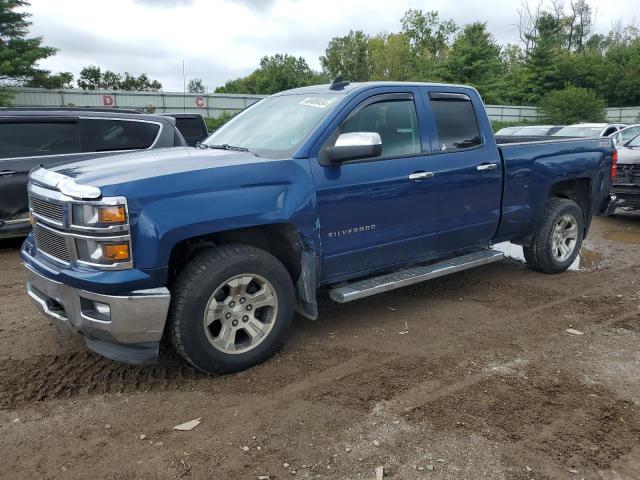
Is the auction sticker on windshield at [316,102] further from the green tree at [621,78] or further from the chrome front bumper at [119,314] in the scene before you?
the green tree at [621,78]

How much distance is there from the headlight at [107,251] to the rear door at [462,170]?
262 cm

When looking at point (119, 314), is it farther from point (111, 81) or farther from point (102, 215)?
point (111, 81)

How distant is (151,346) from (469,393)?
2.03 meters

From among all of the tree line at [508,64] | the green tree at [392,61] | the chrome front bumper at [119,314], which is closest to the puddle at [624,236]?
the chrome front bumper at [119,314]

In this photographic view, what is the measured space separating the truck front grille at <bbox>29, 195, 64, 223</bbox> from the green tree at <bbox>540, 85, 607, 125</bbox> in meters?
43.2

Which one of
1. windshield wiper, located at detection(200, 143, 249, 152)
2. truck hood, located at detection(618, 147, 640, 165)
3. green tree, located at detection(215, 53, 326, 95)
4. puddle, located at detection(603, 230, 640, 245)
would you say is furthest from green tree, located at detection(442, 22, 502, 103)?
windshield wiper, located at detection(200, 143, 249, 152)

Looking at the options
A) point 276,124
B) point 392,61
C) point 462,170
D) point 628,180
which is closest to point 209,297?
point 276,124

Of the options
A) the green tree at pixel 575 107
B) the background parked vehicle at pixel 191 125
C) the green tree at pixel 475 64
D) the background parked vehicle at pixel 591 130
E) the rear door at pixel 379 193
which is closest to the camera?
the rear door at pixel 379 193

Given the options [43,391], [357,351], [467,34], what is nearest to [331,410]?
[357,351]

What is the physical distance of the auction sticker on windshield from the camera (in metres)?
4.34

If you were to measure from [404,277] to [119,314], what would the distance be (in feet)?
7.53

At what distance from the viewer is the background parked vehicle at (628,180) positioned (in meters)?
9.56

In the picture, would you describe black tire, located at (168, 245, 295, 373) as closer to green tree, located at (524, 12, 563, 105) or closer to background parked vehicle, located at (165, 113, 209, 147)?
Result: background parked vehicle, located at (165, 113, 209, 147)

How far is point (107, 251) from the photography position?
319 cm
